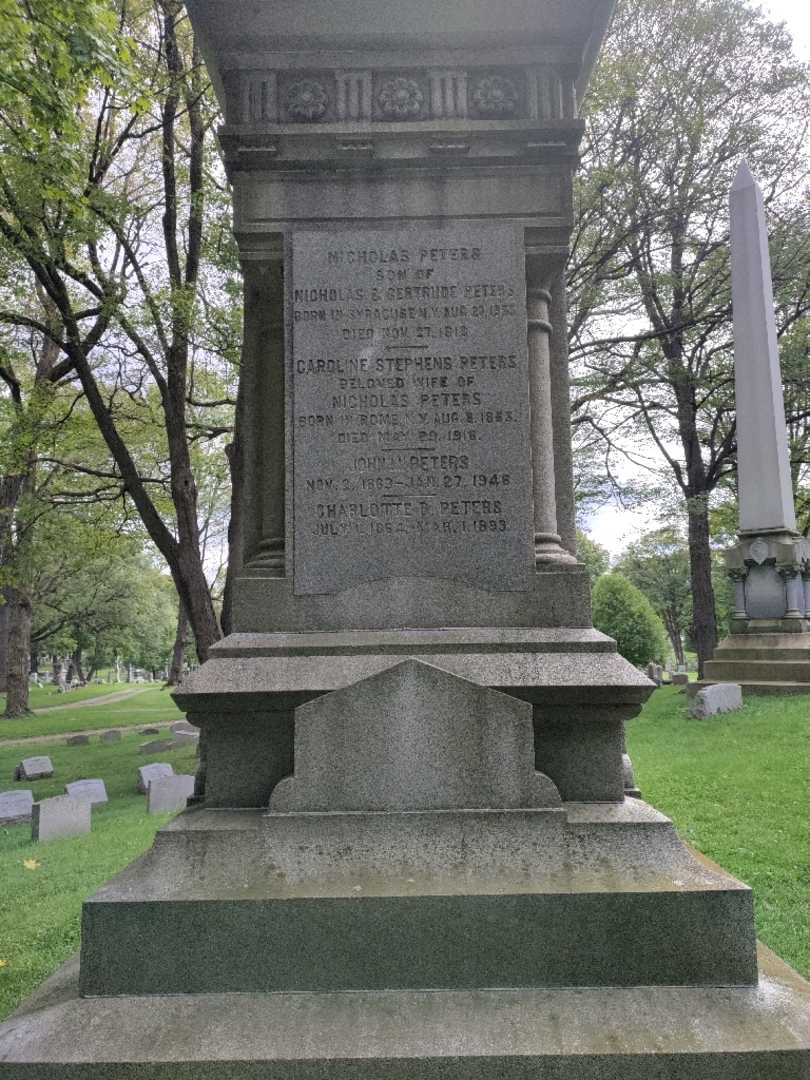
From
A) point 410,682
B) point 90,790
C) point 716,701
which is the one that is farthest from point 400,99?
point 716,701

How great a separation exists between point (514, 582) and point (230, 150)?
2.47 meters

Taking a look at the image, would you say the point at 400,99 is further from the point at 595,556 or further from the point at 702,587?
the point at 595,556

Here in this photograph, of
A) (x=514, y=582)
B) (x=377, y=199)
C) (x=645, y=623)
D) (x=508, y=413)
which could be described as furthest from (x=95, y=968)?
(x=645, y=623)

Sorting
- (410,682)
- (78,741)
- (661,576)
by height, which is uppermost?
(661,576)

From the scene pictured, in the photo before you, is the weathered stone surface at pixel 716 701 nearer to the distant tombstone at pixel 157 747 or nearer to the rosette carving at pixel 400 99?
the distant tombstone at pixel 157 747

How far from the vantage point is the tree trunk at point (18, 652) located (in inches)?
995

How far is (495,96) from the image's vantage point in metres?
3.90

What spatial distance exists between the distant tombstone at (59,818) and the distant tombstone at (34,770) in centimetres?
550

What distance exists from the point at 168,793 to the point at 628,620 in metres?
24.4

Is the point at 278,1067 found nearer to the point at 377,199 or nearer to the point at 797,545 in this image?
the point at 377,199

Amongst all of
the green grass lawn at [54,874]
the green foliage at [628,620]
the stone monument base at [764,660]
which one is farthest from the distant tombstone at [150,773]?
the green foliage at [628,620]

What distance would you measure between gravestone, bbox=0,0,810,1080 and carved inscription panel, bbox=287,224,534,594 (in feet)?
0.05

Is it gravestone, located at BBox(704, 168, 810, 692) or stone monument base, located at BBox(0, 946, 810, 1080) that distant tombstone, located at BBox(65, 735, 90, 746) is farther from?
stone monument base, located at BBox(0, 946, 810, 1080)

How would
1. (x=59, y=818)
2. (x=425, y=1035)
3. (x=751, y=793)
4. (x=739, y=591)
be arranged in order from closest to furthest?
(x=425, y=1035) → (x=751, y=793) → (x=59, y=818) → (x=739, y=591)
